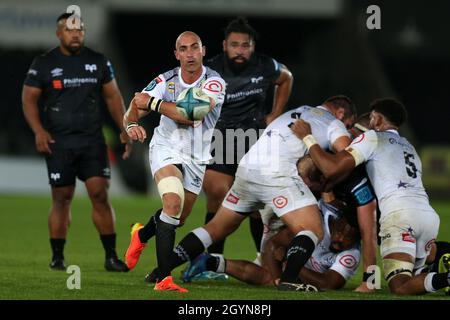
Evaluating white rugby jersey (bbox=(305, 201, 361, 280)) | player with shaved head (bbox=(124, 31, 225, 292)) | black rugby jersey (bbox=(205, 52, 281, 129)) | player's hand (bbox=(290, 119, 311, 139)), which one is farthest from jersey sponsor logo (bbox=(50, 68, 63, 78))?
white rugby jersey (bbox=(305, 201, 361, 280))

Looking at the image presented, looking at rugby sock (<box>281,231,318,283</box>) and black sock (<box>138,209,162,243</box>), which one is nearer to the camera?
rugby sock (<box>281,231,318,283</box>)

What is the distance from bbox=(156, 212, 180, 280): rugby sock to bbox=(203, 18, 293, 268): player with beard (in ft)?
7.39

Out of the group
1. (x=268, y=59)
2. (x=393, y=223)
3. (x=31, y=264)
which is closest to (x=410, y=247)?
(x=393, y=223)

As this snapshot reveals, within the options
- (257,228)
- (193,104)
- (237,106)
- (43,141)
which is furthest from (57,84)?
(193,104)

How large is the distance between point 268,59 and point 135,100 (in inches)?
109

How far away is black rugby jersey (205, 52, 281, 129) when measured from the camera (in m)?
10.7

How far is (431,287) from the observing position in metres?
8.05

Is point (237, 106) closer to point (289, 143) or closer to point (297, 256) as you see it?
point (289, 143)

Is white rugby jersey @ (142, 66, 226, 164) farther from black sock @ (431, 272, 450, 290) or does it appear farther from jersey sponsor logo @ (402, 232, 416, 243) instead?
black sock @ (431, 272, 450, 290)

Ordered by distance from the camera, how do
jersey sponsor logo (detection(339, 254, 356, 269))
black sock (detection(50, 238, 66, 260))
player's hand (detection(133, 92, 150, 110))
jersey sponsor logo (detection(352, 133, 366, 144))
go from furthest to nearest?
black sock (detection(50, 238, 66, 260)) → jersey sponsor logo (detection(339, 254, 356, 269)) → jersey sponsor logo (detection(352, 133, 366, 144)) → player's hand (detection(133, 92, 150, 110))

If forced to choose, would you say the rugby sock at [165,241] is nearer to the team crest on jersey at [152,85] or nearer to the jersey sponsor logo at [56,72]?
the team crest on jersey at [152,85]

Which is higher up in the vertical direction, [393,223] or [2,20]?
[2,20]

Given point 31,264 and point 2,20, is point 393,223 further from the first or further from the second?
point 2,20

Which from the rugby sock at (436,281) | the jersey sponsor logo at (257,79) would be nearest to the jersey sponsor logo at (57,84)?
the jersey sponsor logo at (257,79)
